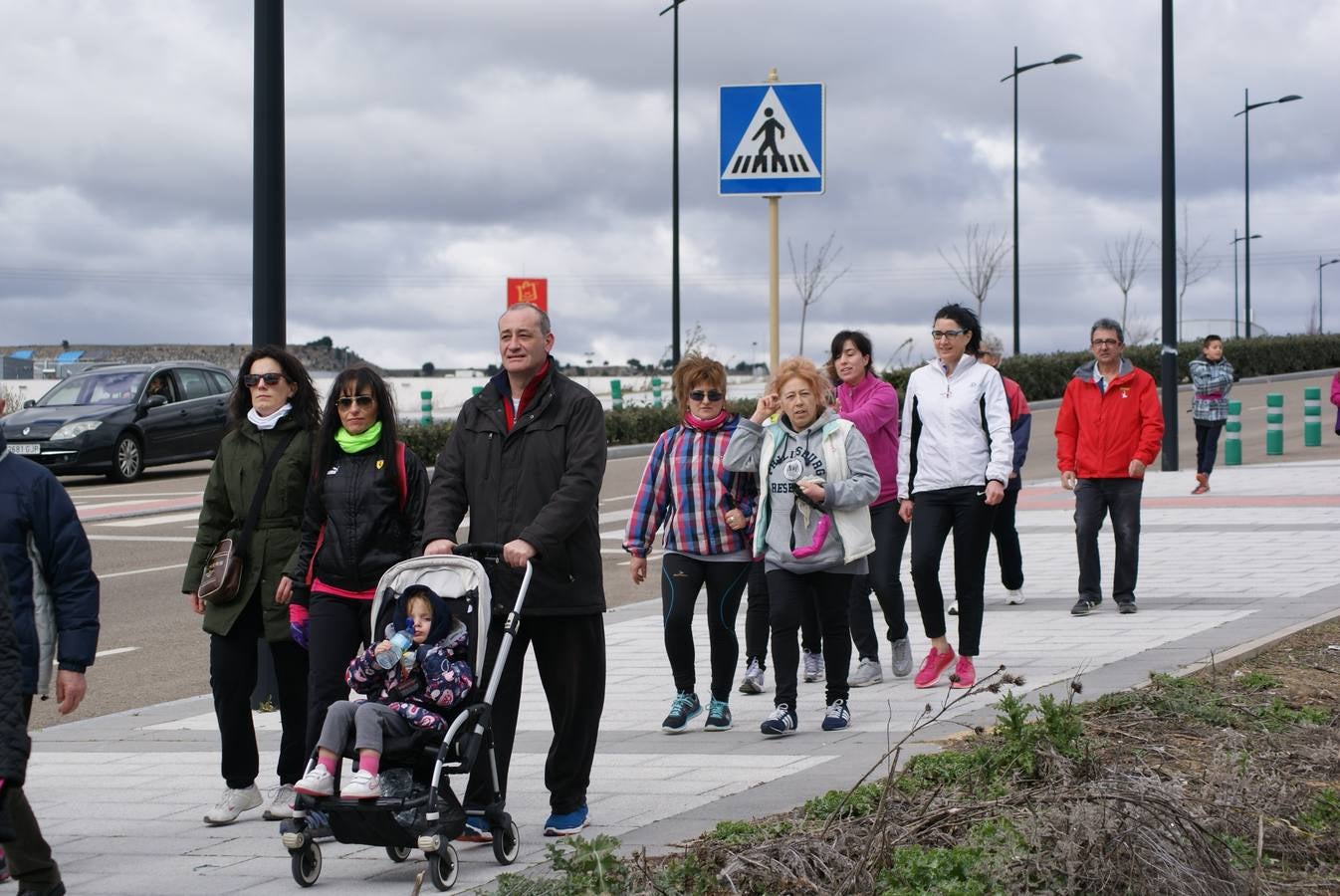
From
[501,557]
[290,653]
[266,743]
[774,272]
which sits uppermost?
[774,272]

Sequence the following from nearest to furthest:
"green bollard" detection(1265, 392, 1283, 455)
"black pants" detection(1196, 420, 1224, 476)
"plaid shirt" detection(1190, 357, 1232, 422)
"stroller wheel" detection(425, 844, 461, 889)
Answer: "stroller wheel" detection(425, 844, 461, 889), "black pants" detection(1196, 420, 1224, 476), "plaid shirt" detection(1190, 357, 1232, 422), "green bollard" detection(1265, 392, 1283, 455)

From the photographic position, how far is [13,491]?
561 centimetres

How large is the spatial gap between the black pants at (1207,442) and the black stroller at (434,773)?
653 inches

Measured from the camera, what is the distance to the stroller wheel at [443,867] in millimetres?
5574

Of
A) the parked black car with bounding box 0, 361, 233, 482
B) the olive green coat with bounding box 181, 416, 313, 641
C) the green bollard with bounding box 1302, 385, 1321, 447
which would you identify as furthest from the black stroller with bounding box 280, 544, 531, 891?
the green bollard with bounding box 1302, 385, 1321, 447

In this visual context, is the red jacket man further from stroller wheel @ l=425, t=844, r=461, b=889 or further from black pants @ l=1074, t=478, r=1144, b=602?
stroller wheel @ l=425, t=844, r=461, b=889

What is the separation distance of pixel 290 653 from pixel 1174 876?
143 inches

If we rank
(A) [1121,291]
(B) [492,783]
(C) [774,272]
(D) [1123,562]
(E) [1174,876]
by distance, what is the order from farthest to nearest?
(A) [1121,291]
(D) [1123,562]
(C) [774,272]
(B) [492,783]
(E) [1174,876]

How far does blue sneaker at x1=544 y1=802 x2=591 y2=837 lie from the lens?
6314 millimetres

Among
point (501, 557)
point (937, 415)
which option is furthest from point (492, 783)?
point (937, 415)

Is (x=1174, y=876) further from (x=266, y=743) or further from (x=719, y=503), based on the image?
(x=266, y=743)

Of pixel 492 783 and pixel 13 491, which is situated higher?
pixel 13 491

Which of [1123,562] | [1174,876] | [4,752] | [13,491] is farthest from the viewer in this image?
[1123,562]

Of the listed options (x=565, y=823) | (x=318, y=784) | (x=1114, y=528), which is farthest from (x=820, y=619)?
(x=1114, y=528)
